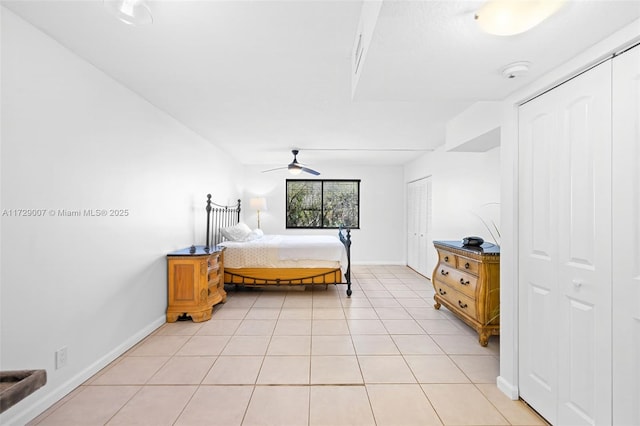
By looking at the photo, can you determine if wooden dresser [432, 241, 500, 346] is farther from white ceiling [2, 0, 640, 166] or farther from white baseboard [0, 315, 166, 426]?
white baseboard [0, 315, 166, 426]

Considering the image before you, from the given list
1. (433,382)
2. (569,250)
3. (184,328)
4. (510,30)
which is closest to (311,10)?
(510,30)

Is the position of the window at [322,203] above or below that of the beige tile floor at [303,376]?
above

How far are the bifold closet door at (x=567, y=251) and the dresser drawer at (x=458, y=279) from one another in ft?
3.37

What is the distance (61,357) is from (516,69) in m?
3.42

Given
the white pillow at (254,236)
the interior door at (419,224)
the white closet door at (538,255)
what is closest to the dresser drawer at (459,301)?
the white closet door at (538,255)

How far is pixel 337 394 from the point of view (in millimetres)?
2186

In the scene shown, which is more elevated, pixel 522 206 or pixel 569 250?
pixel 522 206

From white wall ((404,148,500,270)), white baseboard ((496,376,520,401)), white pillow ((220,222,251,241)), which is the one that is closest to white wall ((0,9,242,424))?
white pillow ((220,222,251,241))

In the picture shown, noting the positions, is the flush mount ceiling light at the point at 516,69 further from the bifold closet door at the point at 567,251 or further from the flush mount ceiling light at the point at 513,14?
the flush mount ceiling light at the point at 513,14

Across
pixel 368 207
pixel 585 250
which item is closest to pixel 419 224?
pixel 368 207

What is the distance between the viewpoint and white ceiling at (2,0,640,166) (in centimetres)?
143

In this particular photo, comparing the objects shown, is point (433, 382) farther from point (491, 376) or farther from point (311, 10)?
point (311, 10)

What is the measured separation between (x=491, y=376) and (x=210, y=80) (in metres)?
3.36

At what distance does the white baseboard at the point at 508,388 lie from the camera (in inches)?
84.7
